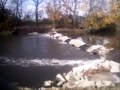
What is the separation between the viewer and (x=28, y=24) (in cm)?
1206

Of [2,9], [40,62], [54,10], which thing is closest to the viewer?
[40,62]

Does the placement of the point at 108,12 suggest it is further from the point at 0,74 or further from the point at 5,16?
the point at 0,74

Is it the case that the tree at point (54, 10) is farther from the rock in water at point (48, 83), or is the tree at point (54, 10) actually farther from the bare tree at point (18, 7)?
the rock in water at point (48, 83)

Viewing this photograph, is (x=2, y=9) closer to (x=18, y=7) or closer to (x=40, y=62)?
(x=18, y=7)

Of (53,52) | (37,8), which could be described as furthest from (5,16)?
(53,52)

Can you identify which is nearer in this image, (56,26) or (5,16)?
(5,16)

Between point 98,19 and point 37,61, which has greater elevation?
point 98,19

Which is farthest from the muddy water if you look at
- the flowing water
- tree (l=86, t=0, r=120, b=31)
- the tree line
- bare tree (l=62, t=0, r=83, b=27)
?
tree (l=86, t=0, r=120, b=31)

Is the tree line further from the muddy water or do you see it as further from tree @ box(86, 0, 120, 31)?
the muddy water

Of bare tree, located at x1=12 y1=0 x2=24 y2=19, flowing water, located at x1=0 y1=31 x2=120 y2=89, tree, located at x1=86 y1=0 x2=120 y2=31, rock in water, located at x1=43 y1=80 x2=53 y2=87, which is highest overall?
bare tree, located at x1=12 y1=0 x2=24 y2=19

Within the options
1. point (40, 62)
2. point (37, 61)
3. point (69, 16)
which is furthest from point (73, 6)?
point (40, 62)

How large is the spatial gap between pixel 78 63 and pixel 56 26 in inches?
317

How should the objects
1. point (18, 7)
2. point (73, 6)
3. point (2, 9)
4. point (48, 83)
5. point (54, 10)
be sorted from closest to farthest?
point (48, 83), point (18, 7), point (2, 9), point (54, 10), point (73, 6)

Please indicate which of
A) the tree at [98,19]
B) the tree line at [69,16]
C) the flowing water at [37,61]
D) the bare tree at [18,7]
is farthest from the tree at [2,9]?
the tree at [98,19]
